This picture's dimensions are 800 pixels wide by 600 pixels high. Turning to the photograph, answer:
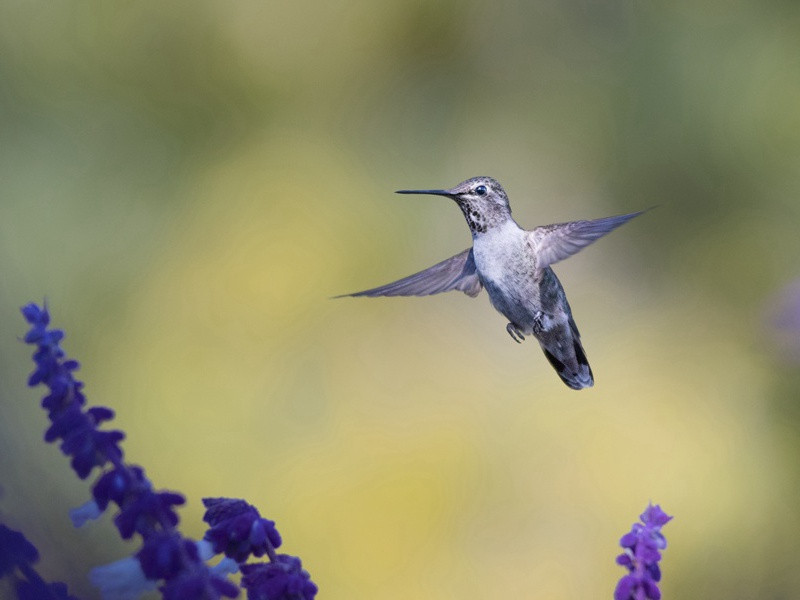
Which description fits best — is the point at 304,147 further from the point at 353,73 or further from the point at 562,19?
the point at 562,19

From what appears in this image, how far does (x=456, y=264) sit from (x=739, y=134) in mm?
3493

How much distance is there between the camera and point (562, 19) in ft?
16.9

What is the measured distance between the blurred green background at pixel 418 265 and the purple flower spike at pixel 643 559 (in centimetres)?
249

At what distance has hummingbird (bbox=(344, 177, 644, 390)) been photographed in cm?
155

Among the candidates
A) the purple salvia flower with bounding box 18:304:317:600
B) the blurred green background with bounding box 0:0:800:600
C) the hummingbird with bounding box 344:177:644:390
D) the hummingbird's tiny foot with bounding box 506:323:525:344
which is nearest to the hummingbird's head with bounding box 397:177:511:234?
the hummingbird with bounding box 344:177:644:390

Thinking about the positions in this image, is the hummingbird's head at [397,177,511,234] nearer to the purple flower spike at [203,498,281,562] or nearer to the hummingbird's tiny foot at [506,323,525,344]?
the hummingbird's tiny foot at [506,323,525,344]

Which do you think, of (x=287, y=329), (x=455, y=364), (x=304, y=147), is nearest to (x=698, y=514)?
(x=455, y=364)

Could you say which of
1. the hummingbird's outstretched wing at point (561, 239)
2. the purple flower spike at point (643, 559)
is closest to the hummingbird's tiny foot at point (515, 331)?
the hummingbird's outstretched wing at point (561, 239)

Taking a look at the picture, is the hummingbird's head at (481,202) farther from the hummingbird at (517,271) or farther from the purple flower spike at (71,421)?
the purple flower spike at (71,421)

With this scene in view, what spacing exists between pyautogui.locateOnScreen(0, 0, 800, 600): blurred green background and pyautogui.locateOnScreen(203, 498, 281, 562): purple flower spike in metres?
2.44

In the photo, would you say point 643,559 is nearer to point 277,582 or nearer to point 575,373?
point 277,582

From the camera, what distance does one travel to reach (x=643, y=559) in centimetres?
74

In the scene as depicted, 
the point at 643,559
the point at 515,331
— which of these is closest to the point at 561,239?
the point at 515,331

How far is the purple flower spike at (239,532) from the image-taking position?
718 mm
